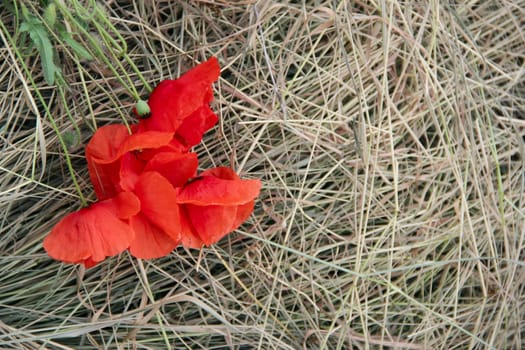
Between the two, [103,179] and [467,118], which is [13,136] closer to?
[103,179]

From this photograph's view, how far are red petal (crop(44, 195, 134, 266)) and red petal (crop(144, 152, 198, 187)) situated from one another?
0.07 m

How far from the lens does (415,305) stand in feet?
4.04

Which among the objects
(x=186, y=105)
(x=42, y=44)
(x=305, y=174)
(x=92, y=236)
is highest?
(x=42, y=44)

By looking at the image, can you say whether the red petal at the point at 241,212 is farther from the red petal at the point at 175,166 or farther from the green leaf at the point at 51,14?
the green leaf at the point at 51,14

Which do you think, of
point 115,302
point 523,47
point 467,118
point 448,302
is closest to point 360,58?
point 467,118

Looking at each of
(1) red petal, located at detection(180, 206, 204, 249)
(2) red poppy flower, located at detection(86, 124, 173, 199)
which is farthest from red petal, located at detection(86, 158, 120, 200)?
(1) red petal, located at detection(180, 206, 204, 249)

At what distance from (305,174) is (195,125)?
0.82ft

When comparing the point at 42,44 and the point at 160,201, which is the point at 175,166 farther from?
the point at 42,44

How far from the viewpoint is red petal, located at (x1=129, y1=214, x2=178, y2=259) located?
0.97 meters

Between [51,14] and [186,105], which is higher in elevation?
[51,14]

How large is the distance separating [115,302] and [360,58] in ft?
1.90

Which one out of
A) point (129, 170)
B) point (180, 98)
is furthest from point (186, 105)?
point (129, 170)

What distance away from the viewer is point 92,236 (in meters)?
0.92

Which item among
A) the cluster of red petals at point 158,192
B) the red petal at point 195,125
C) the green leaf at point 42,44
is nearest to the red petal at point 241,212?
the cluster of red petals at point 158,192
